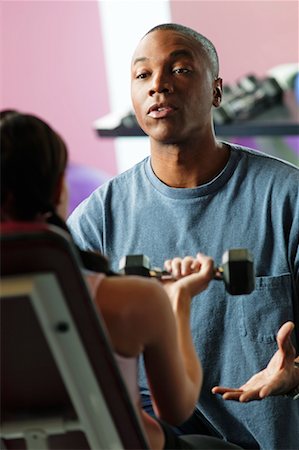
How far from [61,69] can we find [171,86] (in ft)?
9.87

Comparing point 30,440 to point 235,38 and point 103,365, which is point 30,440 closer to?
point 103,365

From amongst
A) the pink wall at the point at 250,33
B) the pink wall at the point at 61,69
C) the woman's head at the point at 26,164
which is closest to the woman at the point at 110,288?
the woman's head at the point at 26,164

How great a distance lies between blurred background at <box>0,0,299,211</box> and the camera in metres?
4.90

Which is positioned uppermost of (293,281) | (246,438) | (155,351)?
(155,351)

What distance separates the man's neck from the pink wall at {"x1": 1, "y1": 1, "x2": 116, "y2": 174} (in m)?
2.93

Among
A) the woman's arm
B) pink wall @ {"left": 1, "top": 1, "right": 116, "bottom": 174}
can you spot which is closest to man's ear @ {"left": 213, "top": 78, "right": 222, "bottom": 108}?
the woman's arm

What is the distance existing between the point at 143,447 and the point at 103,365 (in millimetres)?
170

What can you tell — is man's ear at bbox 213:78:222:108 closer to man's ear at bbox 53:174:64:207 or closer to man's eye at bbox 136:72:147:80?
man's eye at bbox 136:72:147:80

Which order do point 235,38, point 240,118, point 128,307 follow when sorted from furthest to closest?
point 235,38 → point 240,118 → point 128,307

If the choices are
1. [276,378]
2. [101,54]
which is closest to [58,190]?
[276,378]

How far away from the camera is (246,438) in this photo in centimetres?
231

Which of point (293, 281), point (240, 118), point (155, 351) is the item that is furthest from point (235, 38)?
point (155, 351)

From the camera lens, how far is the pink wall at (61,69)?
205 inches

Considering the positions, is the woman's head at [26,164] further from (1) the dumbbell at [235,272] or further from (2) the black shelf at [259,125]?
(2) the black shelf at [259,125]
